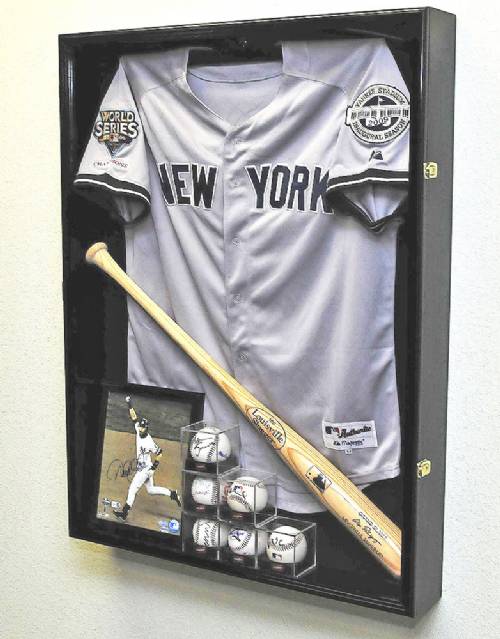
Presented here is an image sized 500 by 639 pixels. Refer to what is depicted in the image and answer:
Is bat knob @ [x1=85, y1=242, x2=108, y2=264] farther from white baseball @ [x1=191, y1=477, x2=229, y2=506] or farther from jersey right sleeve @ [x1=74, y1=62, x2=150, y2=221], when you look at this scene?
white baseball @ [x1=191, y1=477, x2=229, y2=506]

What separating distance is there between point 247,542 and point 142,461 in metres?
0.25

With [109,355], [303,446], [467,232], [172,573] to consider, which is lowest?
[172,573]

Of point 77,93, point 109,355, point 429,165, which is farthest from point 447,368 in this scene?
point 77,93

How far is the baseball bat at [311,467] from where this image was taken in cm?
151

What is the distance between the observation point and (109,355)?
1.80 m

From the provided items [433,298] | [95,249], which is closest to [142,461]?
[95,249]

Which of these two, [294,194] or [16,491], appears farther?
[16,491]

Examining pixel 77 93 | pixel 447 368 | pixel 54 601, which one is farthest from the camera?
pixel 54 601

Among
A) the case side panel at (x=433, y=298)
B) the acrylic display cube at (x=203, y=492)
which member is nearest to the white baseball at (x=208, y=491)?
the acrylic display cube at (x=203, y=492)

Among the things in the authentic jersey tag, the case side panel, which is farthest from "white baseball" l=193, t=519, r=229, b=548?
the case side panel

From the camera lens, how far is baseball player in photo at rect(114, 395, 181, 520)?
1.72m

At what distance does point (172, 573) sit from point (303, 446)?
1.46 ft

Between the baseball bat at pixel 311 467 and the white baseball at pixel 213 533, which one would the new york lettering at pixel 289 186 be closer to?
the baseball bat at pixel 311 467

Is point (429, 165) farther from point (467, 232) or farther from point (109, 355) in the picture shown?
point (109, 355)
